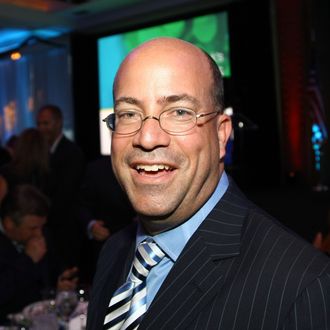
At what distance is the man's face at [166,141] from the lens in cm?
103

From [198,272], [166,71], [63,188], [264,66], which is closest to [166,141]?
[166,71]

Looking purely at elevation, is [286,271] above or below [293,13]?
below

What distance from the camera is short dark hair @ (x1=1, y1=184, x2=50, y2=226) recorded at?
2.58m

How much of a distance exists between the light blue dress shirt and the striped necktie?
0.01m

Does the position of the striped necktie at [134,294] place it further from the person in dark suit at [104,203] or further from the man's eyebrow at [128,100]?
the person in dark suit at [104,203]

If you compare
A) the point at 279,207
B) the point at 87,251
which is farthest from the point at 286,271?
the point at 279,207

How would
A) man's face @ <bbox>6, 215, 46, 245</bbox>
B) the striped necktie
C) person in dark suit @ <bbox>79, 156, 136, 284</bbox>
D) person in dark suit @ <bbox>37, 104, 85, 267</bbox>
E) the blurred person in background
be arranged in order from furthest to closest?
person in dark suit @ <bbox>37, 104, 85, 267</bbox>, the blurred person in background, person in dark suit @ <bbox>79, 156, 136, 284</bbox>, man's face @ <bbox>6, 215, 46, 245</bbox>, the striped necktie

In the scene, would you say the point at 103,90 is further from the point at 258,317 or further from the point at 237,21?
the point at 258,317

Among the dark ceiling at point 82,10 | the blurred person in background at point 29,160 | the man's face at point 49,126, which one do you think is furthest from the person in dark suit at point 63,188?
the dark ceiling at point 82,10

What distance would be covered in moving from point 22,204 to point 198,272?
179cm

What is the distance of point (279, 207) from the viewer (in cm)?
561

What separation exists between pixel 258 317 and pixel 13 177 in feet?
9.54

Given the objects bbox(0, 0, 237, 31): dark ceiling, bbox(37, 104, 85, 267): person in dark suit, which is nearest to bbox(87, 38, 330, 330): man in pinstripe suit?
bbox(37, 104, 85, 267): person in dark suit

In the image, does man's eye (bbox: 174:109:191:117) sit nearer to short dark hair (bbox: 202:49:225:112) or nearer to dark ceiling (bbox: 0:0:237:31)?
short dark hair (bbox: 202:49:225:112)
